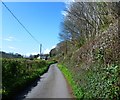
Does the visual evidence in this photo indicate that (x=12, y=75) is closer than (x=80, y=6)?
Yes

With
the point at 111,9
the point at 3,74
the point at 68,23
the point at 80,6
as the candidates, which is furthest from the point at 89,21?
the point at 3,74

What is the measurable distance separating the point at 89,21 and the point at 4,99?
103ft

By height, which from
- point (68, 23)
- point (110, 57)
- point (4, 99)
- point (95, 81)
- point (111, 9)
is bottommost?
point (4, 99)

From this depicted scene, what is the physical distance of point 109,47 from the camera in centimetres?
1552

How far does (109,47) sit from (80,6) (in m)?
28.8

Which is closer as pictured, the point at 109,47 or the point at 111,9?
the point at 109,47

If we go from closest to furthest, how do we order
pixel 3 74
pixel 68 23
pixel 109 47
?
pixel 109 47, pixel 3 74, pixel 68 23

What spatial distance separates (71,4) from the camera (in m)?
44.6

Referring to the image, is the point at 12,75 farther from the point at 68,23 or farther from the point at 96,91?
the point at 68,23

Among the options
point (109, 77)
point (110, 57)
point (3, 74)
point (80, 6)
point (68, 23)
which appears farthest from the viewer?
point (68, 23)

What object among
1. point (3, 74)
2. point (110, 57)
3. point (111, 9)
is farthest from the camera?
point (111, 9)

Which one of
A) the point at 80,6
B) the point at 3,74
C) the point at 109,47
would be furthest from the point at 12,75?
the point at 80,6

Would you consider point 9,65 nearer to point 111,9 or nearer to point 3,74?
point 3,74

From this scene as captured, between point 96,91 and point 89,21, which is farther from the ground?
point 89,21
